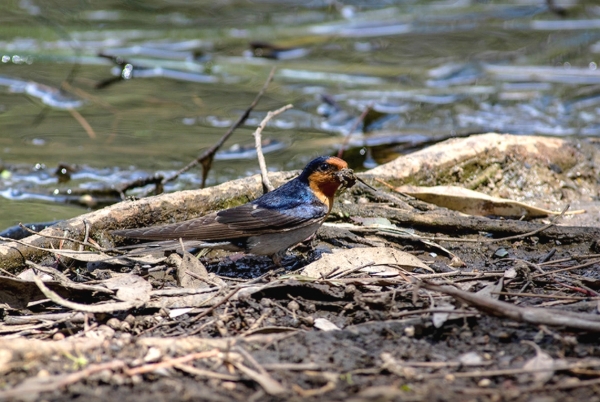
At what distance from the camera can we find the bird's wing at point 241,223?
15.4ft

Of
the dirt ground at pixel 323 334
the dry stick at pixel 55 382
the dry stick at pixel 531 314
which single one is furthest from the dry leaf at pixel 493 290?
the dry stick at pixel 55 382

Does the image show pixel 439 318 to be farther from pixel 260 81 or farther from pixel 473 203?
pixel 260 81

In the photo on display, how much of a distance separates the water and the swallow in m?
2.40

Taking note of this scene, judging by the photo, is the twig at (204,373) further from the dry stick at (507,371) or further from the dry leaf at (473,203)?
the dry leaf at (473,203)

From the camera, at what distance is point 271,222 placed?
484 cm

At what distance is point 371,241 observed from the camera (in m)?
4.90

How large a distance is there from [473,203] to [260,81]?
652 cm

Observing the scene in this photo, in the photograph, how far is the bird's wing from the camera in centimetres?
469

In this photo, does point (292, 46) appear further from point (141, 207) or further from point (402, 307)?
point (402, 307)

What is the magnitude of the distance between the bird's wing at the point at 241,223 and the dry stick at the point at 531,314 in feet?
5.47

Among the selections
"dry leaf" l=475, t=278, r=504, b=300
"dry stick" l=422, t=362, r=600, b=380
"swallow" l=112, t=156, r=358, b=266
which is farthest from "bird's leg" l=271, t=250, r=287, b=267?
"dry stick" l=422, t=362, r=600, b=380

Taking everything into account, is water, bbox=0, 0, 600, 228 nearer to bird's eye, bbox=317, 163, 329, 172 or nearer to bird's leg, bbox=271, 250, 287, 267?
bird's leg, bbox=271, 250, 287, 267

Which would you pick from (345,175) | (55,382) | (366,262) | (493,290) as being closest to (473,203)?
(345,175)

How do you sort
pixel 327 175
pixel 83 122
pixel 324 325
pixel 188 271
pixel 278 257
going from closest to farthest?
A: pixel 324 325 → pixel 188 271 → pixel 278 257 → pixel 327 175 → pixel 83 122
